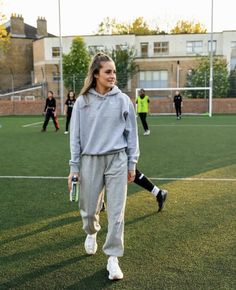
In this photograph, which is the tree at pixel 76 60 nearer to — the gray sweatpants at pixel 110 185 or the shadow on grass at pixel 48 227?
the shadow on grass at pixel 48 227

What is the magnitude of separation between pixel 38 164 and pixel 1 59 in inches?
1965

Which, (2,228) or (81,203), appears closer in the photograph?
(81,203)

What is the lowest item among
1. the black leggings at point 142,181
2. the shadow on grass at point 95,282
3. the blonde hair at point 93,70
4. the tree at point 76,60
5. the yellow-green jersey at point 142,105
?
the shadow on grass at point 95,282

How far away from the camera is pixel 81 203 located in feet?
11.9

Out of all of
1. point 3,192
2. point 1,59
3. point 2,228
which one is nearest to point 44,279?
point 2,228

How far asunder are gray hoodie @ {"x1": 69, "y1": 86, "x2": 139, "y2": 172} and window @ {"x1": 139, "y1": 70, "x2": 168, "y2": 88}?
154ft

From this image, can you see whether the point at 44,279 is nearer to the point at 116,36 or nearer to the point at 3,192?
the point at 3,192

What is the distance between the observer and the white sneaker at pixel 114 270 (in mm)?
3432

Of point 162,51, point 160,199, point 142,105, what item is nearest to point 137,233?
point 160,199

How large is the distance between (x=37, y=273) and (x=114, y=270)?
738mm

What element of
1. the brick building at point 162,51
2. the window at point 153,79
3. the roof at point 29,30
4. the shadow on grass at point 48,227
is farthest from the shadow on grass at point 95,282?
the roof at point 29,30

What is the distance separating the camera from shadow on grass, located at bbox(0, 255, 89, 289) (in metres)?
3.41

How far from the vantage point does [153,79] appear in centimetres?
4988

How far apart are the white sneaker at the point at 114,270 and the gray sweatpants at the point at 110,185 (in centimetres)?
8
